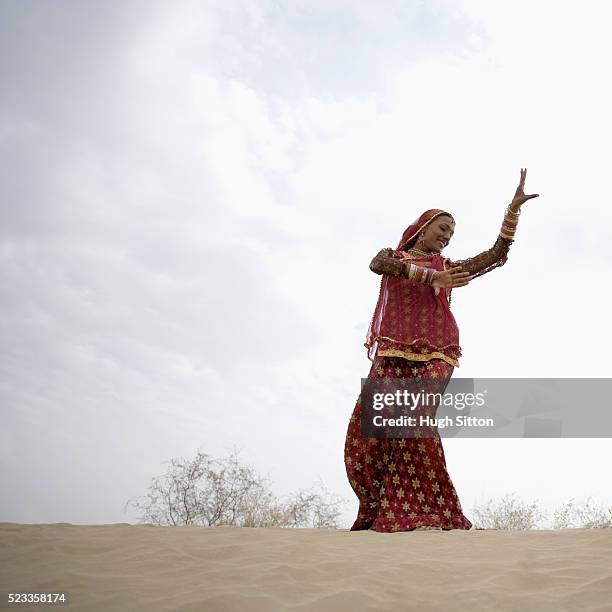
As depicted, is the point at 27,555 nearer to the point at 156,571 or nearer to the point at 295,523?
the point at 156,571

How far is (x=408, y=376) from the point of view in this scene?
527 cm

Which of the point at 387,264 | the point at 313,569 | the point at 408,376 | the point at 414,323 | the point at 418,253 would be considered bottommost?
the point at 313,569

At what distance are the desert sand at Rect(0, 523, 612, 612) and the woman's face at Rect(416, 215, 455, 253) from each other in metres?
2.39

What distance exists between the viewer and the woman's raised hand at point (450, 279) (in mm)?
5008

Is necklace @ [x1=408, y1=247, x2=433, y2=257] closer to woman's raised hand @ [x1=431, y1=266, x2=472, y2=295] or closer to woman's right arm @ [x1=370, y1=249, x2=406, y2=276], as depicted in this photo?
woman's right arm @ [x1=370, y1=249, x2=406, y2=276]

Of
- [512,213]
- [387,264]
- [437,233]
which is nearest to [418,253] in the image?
[437,233]

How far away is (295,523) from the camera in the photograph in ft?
31.3

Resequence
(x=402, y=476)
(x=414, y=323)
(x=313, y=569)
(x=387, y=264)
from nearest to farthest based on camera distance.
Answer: (x=313, y=569) < (x=402, y=476) < (x=387, y=264) < (x=414, y=323)

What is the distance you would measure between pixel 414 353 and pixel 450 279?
26.8 inches

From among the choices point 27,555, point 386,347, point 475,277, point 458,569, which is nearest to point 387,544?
point 458,569

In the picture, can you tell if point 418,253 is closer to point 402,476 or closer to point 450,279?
point 450,279

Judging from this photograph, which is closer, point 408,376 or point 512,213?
point 408,376

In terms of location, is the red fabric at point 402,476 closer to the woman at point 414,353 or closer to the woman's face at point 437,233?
the woman at point 414,353

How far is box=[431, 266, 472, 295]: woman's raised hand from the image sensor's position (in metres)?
5.01
